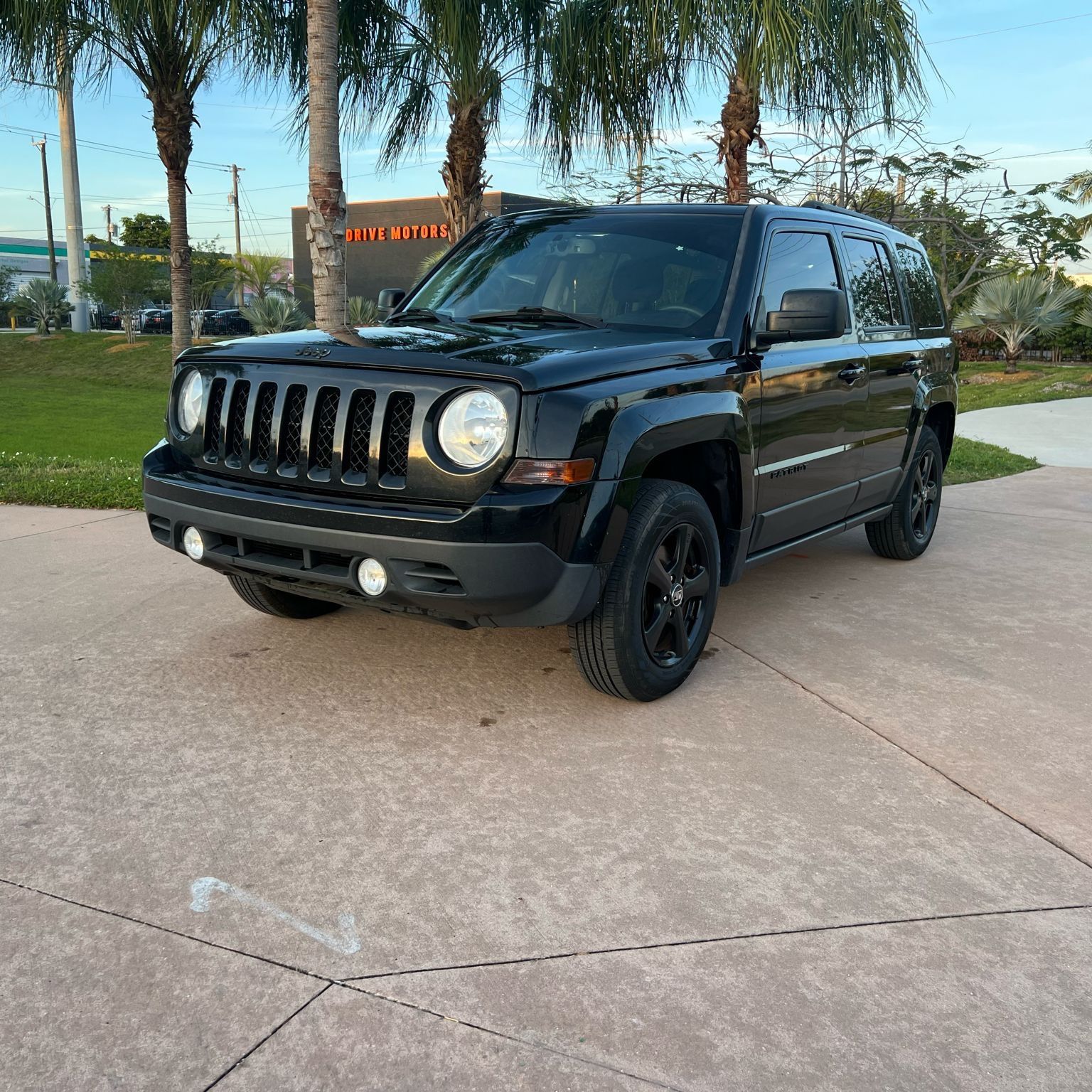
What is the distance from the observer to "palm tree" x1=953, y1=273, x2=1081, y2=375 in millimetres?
21812

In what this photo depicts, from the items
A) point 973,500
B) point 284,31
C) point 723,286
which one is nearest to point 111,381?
point 284,31

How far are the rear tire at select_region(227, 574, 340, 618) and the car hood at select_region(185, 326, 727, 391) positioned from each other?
108 cm

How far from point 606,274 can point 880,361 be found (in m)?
1.64

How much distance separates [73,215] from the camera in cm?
3500

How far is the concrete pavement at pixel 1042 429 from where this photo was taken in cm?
1159

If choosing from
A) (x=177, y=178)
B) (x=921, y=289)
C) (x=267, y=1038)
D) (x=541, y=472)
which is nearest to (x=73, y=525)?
(x=541, y=472)

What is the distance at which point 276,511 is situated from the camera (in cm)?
368

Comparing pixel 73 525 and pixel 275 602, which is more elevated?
pixel 275 602

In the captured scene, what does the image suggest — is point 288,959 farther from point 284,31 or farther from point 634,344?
point 284,31

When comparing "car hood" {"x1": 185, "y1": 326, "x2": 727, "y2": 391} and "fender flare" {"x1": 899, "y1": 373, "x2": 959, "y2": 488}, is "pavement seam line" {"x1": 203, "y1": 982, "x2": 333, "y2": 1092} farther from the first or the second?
"fender flare" {"x1": 899, "y1": 373, "x2": 959, "y2": 488}

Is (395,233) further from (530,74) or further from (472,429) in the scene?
(472,429)

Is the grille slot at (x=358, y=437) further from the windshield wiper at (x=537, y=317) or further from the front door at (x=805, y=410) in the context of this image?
the front door at (x=805, y=410)

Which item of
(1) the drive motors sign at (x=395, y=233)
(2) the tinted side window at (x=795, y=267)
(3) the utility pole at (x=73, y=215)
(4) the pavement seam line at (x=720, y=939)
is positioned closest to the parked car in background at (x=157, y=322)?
(3) the utility pole at (x=73, y=215)

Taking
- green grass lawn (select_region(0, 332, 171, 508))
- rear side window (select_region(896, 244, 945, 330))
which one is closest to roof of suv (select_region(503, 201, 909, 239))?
rear side window (select_region(896, 244, 945, 330))
